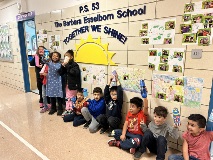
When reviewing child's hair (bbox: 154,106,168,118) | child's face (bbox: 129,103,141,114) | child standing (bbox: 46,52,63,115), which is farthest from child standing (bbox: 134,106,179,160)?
child standing (bbox: 46,52,63,115)

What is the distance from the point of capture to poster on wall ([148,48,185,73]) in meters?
2.12

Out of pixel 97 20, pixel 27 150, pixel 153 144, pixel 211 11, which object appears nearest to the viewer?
pixel 211 11

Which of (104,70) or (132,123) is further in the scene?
(104,70)

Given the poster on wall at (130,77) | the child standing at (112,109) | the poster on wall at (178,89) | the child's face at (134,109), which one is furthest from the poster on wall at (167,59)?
the child standing at (112,109)

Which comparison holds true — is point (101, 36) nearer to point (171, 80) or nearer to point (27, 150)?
point (171, 80)

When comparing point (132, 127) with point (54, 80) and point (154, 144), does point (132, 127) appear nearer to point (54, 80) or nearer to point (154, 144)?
point (154, 144)

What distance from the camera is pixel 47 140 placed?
8.70 feet

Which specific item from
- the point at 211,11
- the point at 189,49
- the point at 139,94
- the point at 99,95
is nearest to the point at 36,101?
the point at 99,95

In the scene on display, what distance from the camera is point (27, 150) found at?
242 cm

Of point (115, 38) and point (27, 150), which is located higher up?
point (115, 38)

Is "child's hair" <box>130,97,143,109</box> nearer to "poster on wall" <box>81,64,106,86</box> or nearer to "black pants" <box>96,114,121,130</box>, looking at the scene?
"black pants" <box>96,114,121,130</box>

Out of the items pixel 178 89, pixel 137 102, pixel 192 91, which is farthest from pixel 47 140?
pixel 192 91

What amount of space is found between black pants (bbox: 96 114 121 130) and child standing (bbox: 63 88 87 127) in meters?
0.42

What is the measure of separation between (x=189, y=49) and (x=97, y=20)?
1.50 m
